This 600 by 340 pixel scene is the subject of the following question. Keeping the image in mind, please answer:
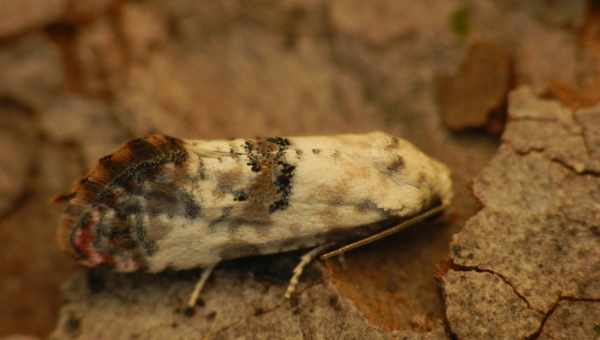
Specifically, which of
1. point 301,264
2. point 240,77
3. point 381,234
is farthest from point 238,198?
point 240,77

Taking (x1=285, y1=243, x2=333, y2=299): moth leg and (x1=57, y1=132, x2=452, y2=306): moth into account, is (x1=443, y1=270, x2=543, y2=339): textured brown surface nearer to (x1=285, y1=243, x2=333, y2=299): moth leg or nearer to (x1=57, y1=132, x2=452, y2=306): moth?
(x1=57, y1=132, x2=452, y2=306): moth

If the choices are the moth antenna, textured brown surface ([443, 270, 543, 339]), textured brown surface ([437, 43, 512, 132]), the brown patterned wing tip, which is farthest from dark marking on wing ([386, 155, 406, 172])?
the brown patterned wing tip

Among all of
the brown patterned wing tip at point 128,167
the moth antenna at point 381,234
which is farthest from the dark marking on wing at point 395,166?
the brown patterned wing tip at point 128,167

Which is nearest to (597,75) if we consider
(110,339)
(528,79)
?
(528,79)

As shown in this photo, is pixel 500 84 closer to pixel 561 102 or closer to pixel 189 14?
pixel 561 102

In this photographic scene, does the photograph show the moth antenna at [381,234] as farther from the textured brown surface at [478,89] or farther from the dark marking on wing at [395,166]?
the textured brown surface at [478,89]

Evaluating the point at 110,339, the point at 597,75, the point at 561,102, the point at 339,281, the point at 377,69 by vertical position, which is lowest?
the point at 110,339

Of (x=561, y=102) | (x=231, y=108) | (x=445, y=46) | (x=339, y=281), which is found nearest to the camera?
(x=339, y=281)
